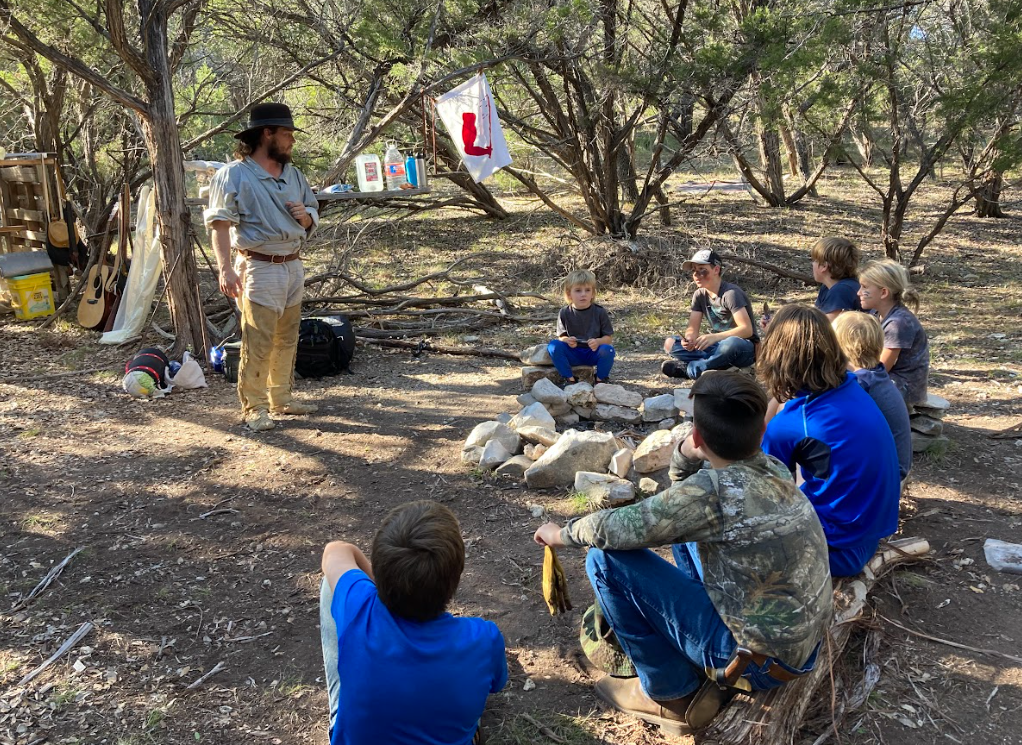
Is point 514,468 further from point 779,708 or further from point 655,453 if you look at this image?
point 779,708

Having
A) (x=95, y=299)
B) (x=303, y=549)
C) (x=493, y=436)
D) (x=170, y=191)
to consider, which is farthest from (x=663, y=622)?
(x=95, y=299)

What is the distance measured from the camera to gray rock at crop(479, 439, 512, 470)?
452cm

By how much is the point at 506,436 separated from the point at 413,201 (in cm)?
820

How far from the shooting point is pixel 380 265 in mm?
10242

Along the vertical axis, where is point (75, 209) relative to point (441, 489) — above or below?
above

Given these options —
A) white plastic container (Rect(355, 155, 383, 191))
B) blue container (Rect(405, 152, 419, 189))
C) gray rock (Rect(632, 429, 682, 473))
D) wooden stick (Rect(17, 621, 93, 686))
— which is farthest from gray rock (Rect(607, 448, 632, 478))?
blue container (Rect(405, 152, 419, 189))

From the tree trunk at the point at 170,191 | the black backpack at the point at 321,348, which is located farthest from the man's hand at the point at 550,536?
the tree trunk at the point at 170,191

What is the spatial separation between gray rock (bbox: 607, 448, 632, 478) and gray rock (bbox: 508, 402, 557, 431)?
1.84ft

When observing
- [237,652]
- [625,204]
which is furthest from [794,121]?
[237,652]

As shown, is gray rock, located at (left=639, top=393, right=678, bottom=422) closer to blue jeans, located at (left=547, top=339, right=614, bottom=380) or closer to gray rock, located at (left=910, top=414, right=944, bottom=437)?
blue jeans, located at (left=547, top=339, right=614, bottom=380)

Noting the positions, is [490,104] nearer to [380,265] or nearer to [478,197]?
[380,265]

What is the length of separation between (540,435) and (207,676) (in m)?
2.28

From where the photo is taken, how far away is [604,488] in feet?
13.4

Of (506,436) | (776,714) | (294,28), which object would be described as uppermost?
(294,28)
